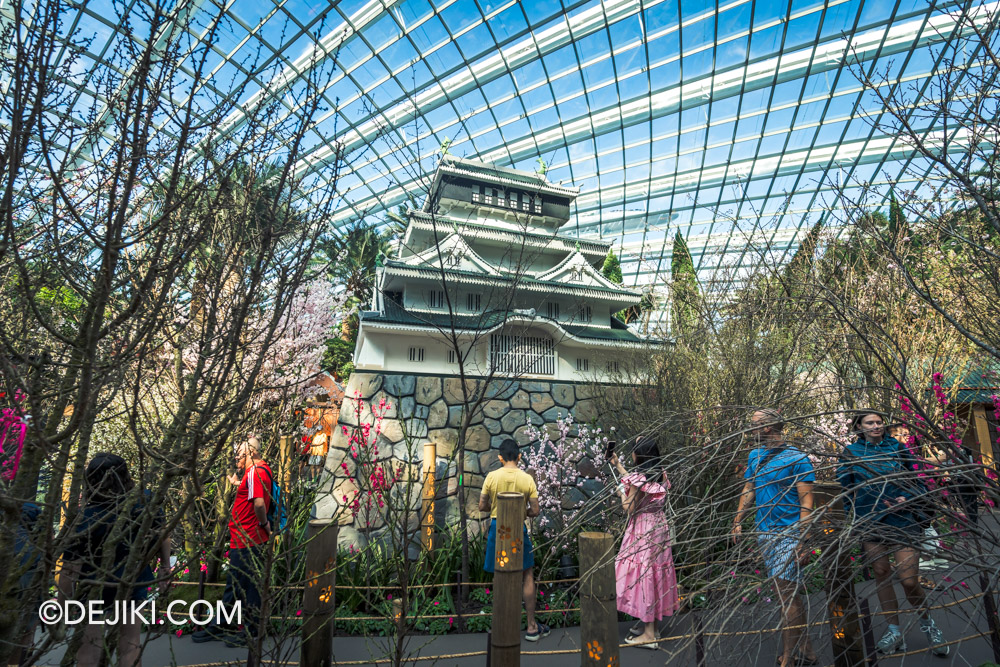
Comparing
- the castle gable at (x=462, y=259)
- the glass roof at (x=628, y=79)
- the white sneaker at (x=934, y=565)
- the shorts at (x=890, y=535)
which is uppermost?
the glass roof at (x=628, y=79)

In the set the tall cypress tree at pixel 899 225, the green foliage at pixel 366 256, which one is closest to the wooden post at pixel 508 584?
the tall cypress tree at pixel 899 225

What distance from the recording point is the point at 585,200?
70.3ft

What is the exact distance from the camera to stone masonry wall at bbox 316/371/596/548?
7.74 m

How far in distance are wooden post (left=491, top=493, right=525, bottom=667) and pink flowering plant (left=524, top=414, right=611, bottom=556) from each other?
414 centimetres

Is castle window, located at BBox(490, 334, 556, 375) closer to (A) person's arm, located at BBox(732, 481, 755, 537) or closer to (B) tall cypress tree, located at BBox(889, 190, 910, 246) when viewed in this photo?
(B) tall cypress tree, located at BBox(889, 190, 910, 246)

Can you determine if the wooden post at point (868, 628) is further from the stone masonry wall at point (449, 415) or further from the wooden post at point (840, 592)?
the stone masonry wall at point (449, 415)

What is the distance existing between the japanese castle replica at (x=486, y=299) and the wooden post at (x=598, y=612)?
22.9 ft

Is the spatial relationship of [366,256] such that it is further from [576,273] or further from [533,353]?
[533,353]

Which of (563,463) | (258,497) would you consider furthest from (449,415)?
(258,497)

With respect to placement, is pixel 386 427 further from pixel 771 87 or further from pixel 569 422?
pixel 771 87

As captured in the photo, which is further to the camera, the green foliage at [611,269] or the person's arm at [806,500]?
the green foliage at [611,269]

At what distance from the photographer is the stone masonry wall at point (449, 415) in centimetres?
774

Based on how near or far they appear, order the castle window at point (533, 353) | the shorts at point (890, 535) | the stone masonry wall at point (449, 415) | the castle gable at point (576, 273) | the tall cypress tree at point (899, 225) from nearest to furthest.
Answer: the shorts at point (890, 535) → the tall cypress tree at point (899, 225) → the stone masonry wall at point (449, 415) → the castle window at point (533, 353) → the castle gable at point (576, 273)

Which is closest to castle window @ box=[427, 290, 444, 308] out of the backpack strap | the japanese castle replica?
the japanese castle replica
